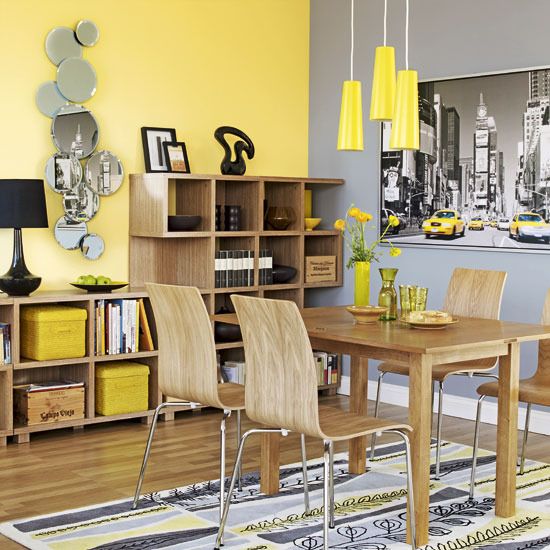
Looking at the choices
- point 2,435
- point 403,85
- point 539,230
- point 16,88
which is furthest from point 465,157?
point 2,435

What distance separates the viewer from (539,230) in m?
5.27

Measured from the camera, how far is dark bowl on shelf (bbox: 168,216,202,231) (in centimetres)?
546

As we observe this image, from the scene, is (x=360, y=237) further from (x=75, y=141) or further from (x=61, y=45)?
(x=61, y=45)

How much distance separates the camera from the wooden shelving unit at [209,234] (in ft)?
18.1

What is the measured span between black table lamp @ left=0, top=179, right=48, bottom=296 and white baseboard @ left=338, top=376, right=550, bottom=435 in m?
2.38

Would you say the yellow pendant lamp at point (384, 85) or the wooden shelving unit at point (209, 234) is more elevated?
the yellow pendant lamp at point (384, 85)

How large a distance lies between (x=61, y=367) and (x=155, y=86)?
5.81 feet

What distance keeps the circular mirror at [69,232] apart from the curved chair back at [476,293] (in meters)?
2.11

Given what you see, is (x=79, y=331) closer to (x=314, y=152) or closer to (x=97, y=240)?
(x=97, y=240)

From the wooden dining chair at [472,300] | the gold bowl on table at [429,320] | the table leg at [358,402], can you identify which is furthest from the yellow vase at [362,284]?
the wooden dining chair at [472,300]

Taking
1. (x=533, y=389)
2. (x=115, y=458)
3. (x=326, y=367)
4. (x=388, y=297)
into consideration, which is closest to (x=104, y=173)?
(x=115, y=458)

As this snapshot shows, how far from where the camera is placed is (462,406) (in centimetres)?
570

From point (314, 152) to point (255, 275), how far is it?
117 centimetres

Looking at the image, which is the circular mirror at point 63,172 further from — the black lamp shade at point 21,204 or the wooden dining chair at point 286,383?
the wooden dining chair at point 286,383
